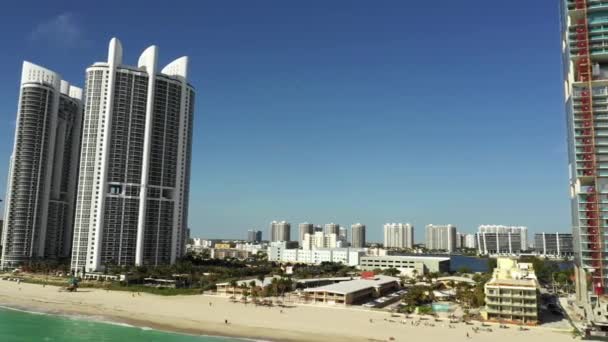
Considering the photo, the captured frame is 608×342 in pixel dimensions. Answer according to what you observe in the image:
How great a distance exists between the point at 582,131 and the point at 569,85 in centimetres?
788

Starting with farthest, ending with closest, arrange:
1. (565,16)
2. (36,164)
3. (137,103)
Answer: (36,164) → (137,103) → (565,16)

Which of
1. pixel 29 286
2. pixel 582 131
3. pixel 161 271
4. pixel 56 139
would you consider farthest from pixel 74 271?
pixel 582 131

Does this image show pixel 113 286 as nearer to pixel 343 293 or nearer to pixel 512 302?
pixel 343 293

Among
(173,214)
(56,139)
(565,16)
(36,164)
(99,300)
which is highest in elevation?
(565,16)

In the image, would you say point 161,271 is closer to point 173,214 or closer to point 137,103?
point 173,214

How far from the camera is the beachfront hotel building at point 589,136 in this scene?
6062 cm

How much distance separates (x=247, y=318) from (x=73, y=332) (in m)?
20.2

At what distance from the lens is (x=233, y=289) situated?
7838 centimetres

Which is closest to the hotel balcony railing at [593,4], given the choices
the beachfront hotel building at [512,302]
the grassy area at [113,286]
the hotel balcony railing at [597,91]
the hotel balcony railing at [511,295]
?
the hotel balcony railing at [597,91]

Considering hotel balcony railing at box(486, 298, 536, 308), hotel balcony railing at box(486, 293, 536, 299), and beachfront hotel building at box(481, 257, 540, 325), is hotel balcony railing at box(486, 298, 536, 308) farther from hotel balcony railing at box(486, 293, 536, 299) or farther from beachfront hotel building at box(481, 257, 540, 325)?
hotel balcony railing at box(486, 293, 536, 299)

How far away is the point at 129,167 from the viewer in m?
101

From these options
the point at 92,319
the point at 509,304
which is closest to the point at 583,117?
the point at 509,304

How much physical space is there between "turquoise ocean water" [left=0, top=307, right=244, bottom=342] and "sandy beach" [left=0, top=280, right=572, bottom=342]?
219 centimetres

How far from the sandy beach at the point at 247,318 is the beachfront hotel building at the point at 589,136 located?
50.6ft
